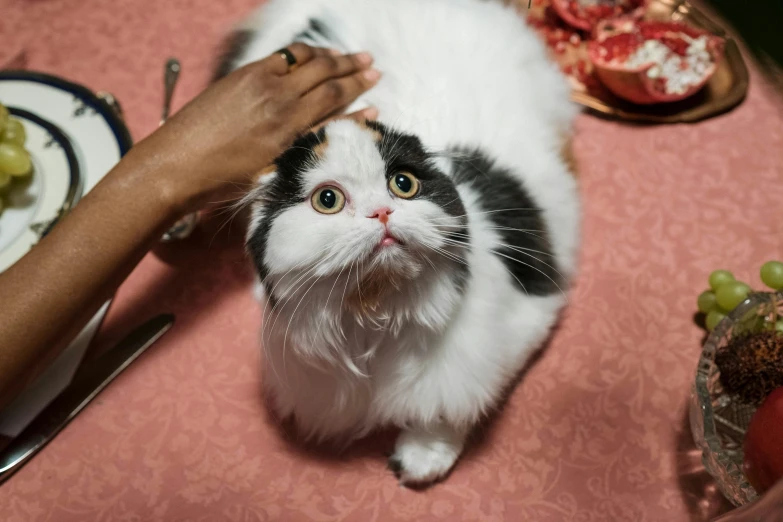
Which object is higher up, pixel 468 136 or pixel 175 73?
pixel 175 73

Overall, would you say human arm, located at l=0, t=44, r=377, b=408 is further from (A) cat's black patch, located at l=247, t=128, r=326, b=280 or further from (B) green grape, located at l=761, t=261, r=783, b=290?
(B) green grape, located at l=761, t=261, r=783, b=290

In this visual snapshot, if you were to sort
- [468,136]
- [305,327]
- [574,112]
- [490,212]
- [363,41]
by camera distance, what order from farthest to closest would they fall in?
[574,112] → [363,41] → [468,136] → [490,212] → [305,327]

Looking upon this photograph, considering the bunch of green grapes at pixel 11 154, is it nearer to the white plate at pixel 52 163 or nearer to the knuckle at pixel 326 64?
the white plate at pixel 52 163

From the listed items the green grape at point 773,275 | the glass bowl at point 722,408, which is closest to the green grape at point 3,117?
the glass bowl at point 722,408

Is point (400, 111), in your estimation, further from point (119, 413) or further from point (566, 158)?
point (119, 413)

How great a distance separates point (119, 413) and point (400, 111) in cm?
67

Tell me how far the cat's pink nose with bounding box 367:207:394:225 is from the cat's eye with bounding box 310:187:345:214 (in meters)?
0.04

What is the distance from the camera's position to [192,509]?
0.83 metres

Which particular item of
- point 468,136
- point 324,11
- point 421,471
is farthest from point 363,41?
point 421,471

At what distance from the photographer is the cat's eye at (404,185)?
56 centimetres

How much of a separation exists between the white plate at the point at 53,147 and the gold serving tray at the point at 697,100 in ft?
3.09

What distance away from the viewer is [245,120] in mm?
869

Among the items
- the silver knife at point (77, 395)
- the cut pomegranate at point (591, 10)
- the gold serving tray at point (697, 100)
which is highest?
the silver knife at point (77, 395)

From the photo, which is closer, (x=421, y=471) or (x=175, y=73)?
(x=421, y=471)
